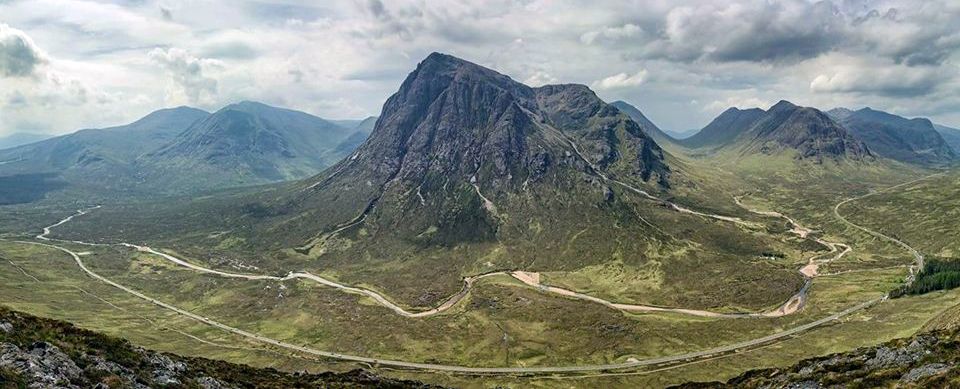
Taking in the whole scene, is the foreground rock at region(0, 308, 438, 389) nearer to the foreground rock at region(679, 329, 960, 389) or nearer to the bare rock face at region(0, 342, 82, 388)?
the bare rock face at region(0, 342, 82, 388)

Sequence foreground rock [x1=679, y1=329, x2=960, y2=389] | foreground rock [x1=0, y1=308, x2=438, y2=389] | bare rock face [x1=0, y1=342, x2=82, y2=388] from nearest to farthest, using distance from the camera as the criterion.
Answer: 1. bare rock face [x1=0, y1=342, x2=82, y2=388]
2. foreground rock [x1=0, y1=308, x2=438, y2=389]
3. foreground rock [x1=679, y1=329, x2=960, y2=389]

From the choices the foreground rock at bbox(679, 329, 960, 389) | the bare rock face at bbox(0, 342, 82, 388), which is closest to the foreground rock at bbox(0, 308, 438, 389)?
the bare rock face at bbox(0, 342, 82, 388)

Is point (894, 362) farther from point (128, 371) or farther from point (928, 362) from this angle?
point (128, 371)

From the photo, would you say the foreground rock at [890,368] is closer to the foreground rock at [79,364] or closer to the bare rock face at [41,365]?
the foreground rock at [79,364]

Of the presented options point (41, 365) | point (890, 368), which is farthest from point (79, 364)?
point (890, 368)

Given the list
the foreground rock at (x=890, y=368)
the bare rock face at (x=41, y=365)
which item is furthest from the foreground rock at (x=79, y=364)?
the foreground rock at (x=890, y=368)

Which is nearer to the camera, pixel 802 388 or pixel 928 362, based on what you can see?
pixel 928 362

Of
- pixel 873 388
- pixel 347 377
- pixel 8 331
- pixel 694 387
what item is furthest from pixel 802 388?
pixel 8 331

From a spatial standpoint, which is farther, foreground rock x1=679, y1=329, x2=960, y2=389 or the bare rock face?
foreground rock x1=679, y1=329, x2=960, y2=389
